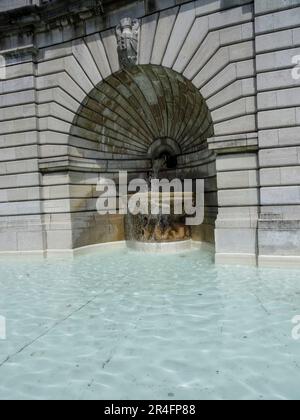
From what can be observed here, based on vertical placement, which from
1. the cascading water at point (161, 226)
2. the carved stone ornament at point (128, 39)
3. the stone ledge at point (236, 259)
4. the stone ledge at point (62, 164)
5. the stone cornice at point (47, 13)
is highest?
the stone cornice at point (47, 13)

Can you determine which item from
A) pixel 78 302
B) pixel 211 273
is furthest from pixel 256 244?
pixel 78 302

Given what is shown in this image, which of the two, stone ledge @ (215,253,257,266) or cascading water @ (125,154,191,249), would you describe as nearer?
stone ledge @ (215,253,257,266)

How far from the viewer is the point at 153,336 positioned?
4.63 m

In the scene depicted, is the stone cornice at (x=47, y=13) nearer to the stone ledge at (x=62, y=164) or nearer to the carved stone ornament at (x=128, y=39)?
the carved stone ornament at (x=128, y=39)

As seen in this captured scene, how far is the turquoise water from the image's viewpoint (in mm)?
3434

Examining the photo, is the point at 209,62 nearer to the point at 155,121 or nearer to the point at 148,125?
the point at 155,121

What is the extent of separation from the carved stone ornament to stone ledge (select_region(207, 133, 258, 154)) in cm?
399

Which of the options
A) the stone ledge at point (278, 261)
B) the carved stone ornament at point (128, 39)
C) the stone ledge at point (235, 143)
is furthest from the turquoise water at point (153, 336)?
the carved stone ornament at point (128, 39)

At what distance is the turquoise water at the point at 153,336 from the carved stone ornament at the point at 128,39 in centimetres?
708

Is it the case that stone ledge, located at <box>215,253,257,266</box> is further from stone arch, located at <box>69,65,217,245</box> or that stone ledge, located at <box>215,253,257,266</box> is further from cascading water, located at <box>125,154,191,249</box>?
cascading water, located at <box>125,154,191,249</box>

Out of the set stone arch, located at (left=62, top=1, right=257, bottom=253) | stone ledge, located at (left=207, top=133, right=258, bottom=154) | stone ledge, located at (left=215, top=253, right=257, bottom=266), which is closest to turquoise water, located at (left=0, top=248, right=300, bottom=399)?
stone ledge, located at (left=215, top=253, right=257, bottom=266)

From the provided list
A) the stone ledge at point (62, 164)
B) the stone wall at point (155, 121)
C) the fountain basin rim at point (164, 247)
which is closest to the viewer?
the stone wall at point (155, 121)

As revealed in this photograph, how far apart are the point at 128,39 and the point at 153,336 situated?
30.7ft

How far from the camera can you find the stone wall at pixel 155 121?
869 centimetres
